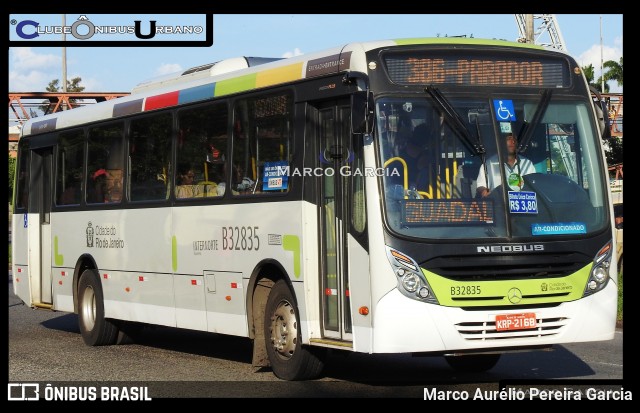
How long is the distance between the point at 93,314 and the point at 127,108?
120 inches

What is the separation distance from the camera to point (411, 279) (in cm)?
1073

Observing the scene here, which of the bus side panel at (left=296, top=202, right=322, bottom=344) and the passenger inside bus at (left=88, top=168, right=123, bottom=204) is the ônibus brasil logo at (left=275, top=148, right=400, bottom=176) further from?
the passenger inside bus at (left=88, top=168, right=123, bottom=204)

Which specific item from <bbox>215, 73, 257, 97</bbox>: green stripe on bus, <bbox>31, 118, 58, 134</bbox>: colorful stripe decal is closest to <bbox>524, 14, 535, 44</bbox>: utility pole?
<bbox>31, 118, 58, 134</bbox>: colorful stripe decal

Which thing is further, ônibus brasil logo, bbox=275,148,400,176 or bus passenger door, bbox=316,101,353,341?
bus passenger door, bbox=316,101,353,341

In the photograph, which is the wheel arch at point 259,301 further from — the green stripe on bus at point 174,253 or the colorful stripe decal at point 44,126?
the colorful stripe decal at point 44,126

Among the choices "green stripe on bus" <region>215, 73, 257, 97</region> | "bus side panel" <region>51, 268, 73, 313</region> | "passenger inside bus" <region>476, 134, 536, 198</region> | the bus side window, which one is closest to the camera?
"passenger inside bus" <region>476, 134, 536, 198</region>

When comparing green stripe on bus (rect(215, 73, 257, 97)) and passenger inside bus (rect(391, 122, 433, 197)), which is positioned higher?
green stripe on bus (rect(215, 73, 257, 97))

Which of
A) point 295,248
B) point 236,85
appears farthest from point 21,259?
point 295,248

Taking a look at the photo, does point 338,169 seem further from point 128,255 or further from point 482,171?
point 128,255

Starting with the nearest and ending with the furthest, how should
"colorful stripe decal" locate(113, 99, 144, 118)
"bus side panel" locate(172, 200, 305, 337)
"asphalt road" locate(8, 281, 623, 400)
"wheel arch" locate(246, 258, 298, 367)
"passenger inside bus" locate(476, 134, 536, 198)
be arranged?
"passenger inside bus" locate(476, 134, 536, 198)
"asphalt road" locate(8, 281, 623, 400)
"bus side panel" locate(172, 200, 305, 337)
"wheel arch" locate(246, 258, 298, 367)
"colorful stripe decal" locate(113, 99, 144, 118)

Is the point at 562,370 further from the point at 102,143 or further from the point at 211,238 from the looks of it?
the point at 102,143

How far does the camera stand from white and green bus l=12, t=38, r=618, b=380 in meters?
10.8

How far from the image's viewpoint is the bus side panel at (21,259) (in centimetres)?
1916

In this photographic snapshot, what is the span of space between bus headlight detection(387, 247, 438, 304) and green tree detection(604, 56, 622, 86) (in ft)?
198
